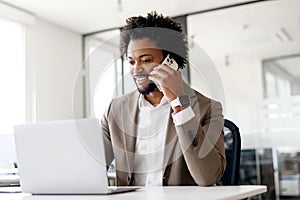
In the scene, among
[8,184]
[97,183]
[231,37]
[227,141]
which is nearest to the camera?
[97,183]

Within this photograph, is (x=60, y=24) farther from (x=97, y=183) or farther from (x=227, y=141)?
(x=97, y=183)

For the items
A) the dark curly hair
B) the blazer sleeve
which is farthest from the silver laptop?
the dark curly hair

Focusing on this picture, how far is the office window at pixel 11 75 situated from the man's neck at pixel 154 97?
8.69 feet

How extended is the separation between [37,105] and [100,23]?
3.73 feet

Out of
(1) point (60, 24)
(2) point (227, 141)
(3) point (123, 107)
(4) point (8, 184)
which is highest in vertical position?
(1) point (60, 24)

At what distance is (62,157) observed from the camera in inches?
42.4

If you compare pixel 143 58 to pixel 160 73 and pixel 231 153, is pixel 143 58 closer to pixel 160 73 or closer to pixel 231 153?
pixel 160 73

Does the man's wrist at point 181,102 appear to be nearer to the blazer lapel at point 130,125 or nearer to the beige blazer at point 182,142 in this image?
the beige blazer at point 182,142

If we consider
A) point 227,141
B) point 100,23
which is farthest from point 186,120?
point 100,23

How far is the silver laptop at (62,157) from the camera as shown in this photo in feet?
3.39

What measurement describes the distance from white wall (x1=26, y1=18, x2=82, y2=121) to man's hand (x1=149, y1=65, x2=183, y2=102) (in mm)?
2876

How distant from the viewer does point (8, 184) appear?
1650 millimetres

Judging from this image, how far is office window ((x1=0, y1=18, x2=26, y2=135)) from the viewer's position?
3957mm

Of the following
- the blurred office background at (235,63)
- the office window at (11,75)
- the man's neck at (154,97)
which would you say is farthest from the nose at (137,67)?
the office window at (11,75)
